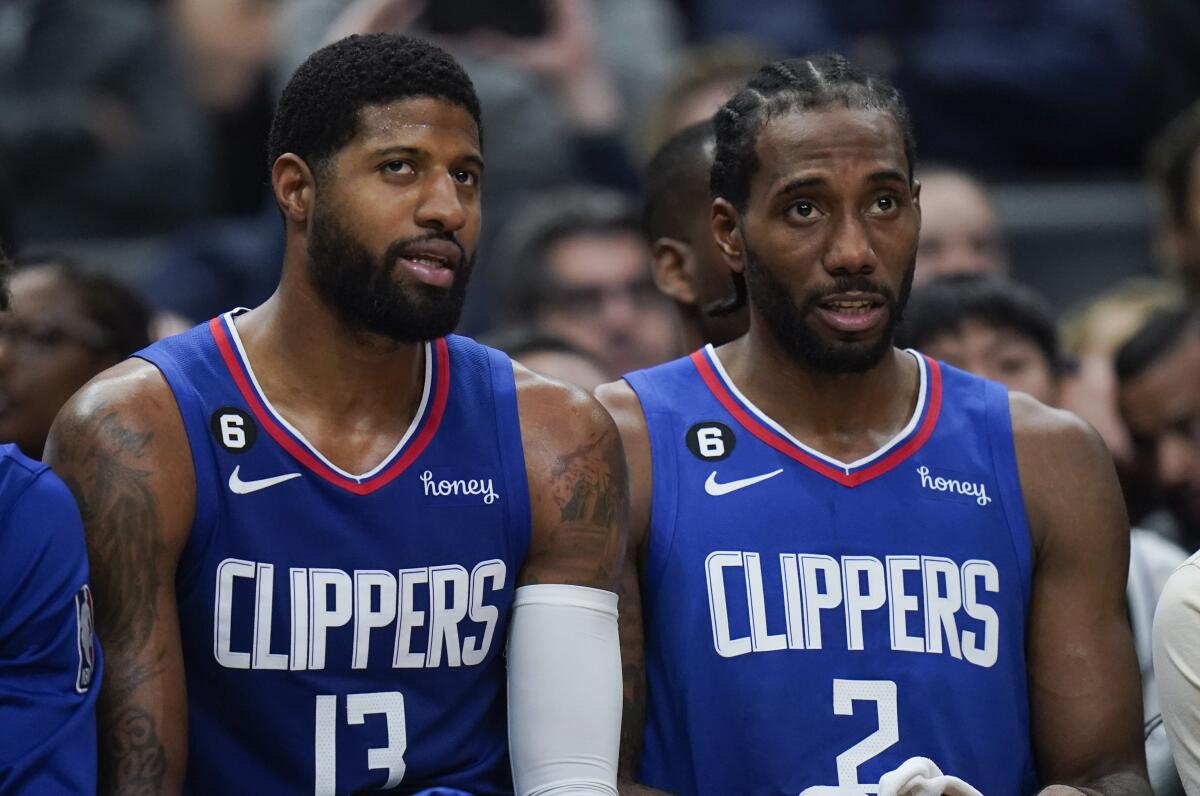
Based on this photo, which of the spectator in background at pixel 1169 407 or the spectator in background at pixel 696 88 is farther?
the spectator in background at pixel 696 88

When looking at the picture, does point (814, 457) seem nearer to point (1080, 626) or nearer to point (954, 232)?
point (1080, 626)

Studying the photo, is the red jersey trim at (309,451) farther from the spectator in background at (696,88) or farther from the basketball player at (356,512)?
the spectator in background at (696,88)

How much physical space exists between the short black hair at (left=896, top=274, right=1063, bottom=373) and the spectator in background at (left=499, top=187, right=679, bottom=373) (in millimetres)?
1198

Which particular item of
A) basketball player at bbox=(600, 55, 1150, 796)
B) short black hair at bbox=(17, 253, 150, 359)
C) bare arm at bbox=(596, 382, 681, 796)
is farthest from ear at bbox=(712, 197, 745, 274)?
short black hair at bbox=(17, 253, 150, 359)

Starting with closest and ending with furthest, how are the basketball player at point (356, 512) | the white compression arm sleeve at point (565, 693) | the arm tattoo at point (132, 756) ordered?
the arm tattoo at point (132, 756) < the basketball player at point (356, 512) < the white compression arm sleeve at point (565, 693)

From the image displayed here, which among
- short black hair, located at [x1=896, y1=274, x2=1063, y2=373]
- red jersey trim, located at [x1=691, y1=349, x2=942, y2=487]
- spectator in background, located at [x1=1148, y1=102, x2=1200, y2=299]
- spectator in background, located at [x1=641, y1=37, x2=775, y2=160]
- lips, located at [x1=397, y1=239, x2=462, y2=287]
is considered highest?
spectator in background, located at [x1=641, y1=37, x2=775, y2=160]

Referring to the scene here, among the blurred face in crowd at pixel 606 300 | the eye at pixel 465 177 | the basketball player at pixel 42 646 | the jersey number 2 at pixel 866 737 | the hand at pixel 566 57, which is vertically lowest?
the jersey number 2 at pixel 866 737

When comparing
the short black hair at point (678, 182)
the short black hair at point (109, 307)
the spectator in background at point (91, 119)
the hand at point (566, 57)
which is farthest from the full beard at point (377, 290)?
the spectator in background at point (91, 119)

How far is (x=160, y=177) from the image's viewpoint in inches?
282

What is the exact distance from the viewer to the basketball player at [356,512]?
331 centimetres

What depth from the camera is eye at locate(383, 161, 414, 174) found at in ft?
11.2

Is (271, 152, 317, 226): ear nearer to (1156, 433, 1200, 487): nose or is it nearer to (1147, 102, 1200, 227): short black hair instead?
(1156, 433, 1200, 487): nose

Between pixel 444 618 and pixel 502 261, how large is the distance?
9.83 feet

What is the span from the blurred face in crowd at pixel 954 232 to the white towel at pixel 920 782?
8.90 ft
